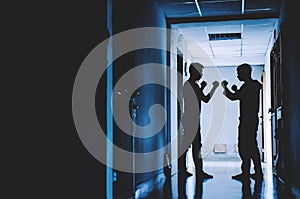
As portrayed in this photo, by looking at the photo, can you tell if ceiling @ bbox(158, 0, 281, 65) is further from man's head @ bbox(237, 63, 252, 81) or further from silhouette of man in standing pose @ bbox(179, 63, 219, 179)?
man's head @ bbox(237, 63, 252, 81)

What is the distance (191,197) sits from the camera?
3.94 metres

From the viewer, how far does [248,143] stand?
210 inches

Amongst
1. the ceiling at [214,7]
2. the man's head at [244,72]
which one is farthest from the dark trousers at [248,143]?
the ceiling at [214,7]

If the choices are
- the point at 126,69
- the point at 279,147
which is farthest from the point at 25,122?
the point at 279,147

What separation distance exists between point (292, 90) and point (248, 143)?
104cm

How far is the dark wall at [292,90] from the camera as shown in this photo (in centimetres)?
419

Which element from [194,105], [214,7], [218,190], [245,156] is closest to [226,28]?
[214,7]

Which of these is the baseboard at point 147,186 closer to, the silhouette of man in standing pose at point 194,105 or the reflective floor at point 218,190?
the reflective floor at point 218,190

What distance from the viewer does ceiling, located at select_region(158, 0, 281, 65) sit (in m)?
5.92

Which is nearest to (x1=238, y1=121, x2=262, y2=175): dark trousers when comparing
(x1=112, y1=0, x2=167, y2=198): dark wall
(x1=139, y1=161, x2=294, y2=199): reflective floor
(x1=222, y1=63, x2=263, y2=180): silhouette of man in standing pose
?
(x1=222, y1=63, x2=263, y2=180): silhouette of man in standing pose

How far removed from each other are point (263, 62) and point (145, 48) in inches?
286

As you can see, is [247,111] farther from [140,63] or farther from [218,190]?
[140,63]

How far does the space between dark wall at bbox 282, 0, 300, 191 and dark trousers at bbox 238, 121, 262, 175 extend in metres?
0.40

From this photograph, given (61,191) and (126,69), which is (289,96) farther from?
(61,191)
